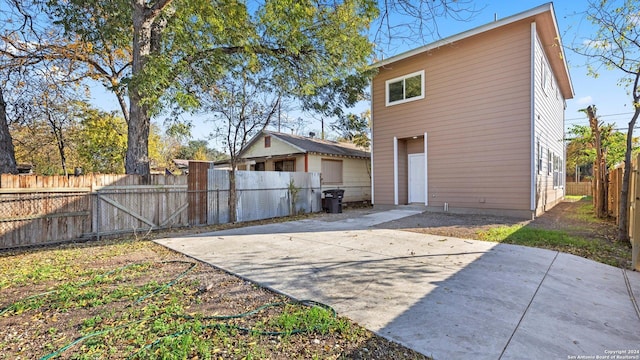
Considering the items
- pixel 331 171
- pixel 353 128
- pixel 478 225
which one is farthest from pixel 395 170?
pixel 353 128

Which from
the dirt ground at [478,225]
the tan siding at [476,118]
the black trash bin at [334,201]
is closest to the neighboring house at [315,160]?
the black trash bin at [334,201]

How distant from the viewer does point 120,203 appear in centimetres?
715

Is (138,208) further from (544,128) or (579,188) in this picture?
(579,188)

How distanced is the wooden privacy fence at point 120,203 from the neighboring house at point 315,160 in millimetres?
3591

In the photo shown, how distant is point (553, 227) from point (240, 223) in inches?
A: 348

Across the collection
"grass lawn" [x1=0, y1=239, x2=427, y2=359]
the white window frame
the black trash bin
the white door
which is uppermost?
the white window frame

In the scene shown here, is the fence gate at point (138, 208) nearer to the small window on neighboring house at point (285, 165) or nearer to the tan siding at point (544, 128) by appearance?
the small window on neighboring house at point (285, 165)

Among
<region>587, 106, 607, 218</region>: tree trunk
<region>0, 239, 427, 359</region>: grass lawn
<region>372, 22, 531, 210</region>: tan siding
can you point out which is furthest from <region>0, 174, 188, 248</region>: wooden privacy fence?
<region>587, 106, 607, 218</region>: tree trunk

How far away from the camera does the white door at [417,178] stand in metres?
11.5

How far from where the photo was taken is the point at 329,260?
4660mm

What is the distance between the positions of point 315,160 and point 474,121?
7.34m

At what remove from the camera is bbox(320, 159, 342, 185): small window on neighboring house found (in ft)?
49.3

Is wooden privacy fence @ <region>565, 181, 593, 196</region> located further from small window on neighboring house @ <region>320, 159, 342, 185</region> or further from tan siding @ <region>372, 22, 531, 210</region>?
small window on neighboring house @ <region>320, 159, 342, 185</region>

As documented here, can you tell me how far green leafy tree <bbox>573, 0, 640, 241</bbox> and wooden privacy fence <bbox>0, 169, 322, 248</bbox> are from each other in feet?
30.2
